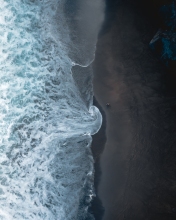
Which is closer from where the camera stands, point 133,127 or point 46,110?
point 133,127

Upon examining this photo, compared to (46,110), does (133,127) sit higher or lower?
higher

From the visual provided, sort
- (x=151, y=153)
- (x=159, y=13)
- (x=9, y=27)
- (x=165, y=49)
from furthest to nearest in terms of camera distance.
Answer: (x=9, y=27), (x=159, y=13), (x=165, y=49), (x=151, y=153)

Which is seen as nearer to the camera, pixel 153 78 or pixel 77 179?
pixel 77 179

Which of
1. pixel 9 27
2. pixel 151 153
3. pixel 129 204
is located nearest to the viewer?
pixel 129 204

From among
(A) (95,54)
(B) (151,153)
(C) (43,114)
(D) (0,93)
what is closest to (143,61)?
(A) (95,54)

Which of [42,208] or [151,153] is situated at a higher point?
[151,153]

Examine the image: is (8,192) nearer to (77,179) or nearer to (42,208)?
(42,208)
